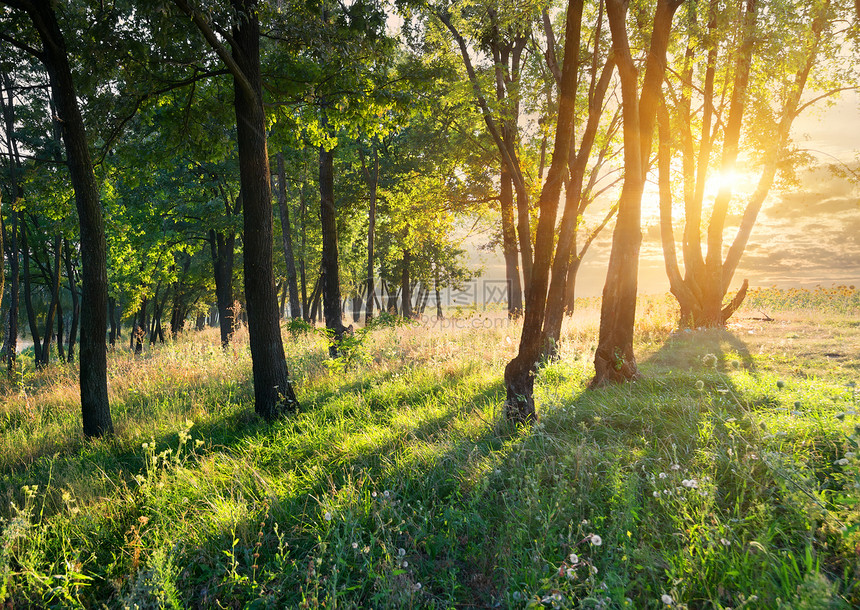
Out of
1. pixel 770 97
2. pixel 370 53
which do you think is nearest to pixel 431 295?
pixel 770 97

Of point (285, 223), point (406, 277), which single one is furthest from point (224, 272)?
point (406, 277)

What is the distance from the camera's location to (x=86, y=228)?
6051 mm

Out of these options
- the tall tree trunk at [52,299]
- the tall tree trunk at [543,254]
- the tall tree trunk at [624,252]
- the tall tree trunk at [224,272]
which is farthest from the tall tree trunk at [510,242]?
the tall tree trunk at [52,299]

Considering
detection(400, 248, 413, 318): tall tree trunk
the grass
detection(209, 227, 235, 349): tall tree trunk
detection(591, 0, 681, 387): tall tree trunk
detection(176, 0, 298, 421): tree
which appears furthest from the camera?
detection(400, 248, 413, 318): tall tree trunk

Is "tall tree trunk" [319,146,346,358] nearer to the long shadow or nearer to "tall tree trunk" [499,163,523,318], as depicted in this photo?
"tall tree trunk" [499,163,523,318]

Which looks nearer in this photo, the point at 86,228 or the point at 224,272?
the point at 86,228

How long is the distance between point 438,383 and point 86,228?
5.72m

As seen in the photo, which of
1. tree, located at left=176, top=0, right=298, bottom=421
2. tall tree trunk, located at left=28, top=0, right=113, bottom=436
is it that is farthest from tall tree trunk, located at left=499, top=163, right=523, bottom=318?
tall tree trunk, located at left=28, top=0, right=113, bottom=436

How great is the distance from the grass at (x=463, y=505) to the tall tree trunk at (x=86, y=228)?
2.08ft

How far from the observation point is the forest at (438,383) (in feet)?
9.11

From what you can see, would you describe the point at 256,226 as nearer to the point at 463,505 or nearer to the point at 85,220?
the point at 85,220

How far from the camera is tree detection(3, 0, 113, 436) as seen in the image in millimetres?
5844

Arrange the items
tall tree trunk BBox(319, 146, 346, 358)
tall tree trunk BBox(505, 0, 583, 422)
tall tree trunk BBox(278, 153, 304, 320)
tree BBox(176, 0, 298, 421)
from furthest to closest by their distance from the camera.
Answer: tall tree trunk BBox(278, 153, 304, 320) < tall tree trunk BBox(319, 146, 346, 358) < tree BBox(176, 0, 298, 421) < tall tree trunk BBox(505, 0, 583, 422)

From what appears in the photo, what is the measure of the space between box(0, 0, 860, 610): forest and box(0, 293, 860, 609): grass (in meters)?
0.03
